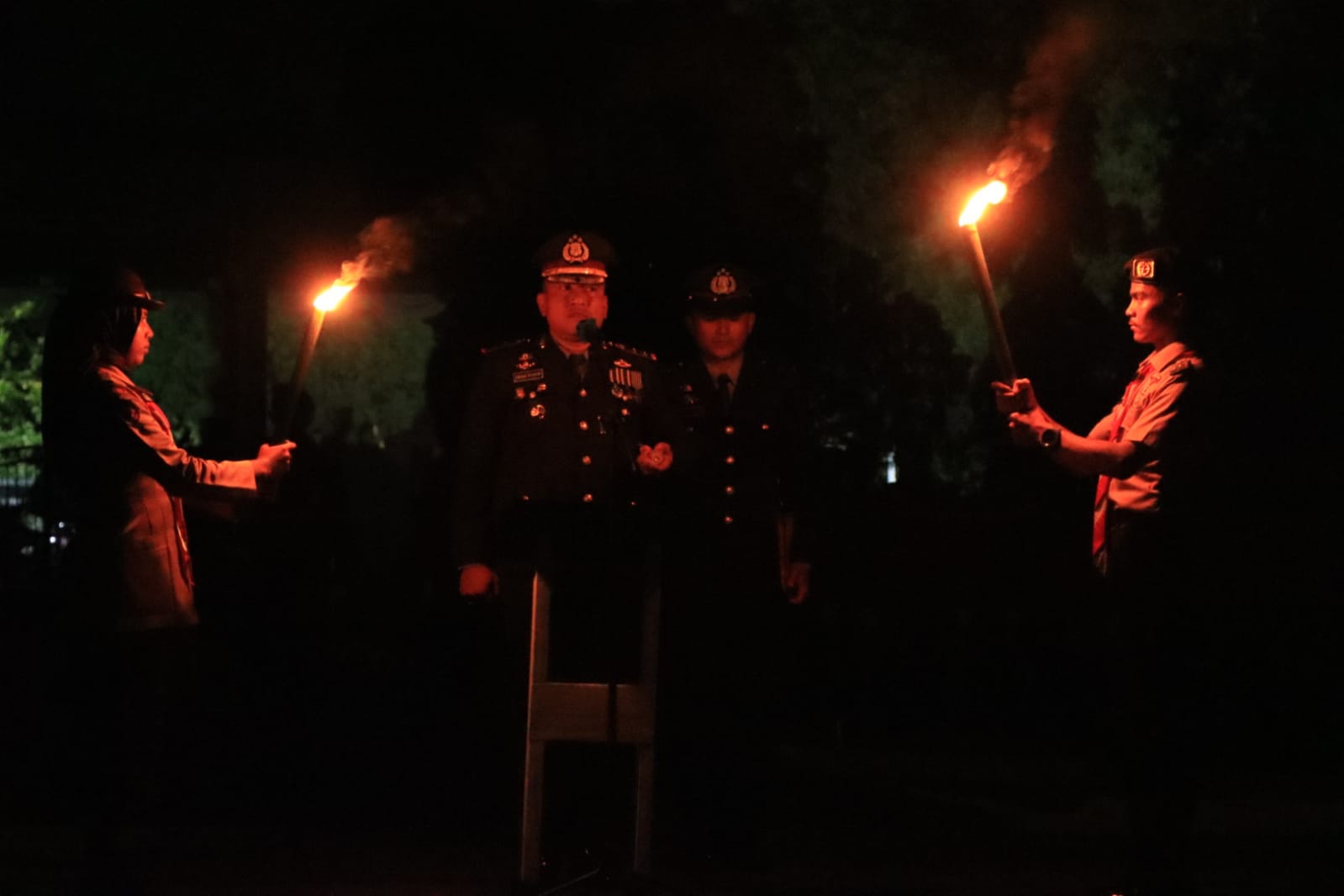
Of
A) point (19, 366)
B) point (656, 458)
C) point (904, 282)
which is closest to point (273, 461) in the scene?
point (656, 458)

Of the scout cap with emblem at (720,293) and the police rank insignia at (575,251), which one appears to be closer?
the police rank insignia at (575,251)

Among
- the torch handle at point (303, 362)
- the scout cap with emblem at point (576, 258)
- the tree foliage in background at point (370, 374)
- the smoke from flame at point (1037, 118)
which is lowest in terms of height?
the torch handle at point (303, 362)

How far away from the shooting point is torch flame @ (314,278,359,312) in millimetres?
5395

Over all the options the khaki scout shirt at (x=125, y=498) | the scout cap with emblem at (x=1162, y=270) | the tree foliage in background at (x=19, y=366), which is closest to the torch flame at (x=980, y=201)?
the scout cap with emblem at (x=1162, y=270)

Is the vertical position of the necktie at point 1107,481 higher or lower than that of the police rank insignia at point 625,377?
lower

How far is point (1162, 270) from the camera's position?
19.5ft

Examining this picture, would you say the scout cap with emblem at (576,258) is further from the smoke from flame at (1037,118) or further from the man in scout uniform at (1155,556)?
the man in scout uniform at (1155,556)

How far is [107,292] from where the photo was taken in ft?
18.9

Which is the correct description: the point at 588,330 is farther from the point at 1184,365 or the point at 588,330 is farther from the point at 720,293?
the point at 1184,365

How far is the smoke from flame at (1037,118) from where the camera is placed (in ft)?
19.1

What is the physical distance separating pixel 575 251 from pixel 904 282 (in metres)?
5.21

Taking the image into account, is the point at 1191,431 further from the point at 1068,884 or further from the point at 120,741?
the point at 120,741

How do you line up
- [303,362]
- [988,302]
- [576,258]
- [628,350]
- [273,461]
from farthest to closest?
[628,350] → [576,258] → [273,461] → [303,362] → [988,302]

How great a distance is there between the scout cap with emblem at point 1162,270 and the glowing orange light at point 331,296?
2822 mm
